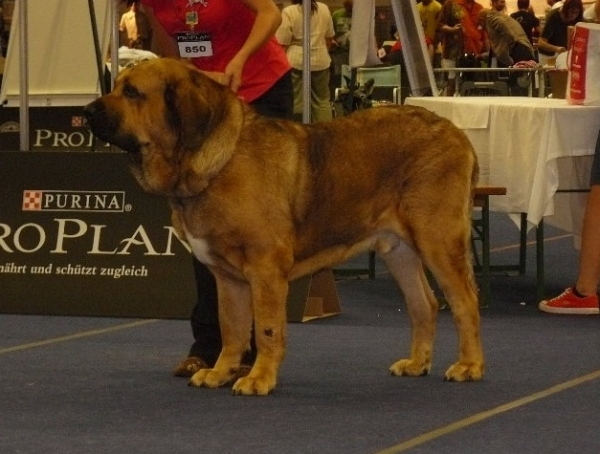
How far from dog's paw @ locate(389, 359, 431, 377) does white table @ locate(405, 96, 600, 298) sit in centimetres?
182

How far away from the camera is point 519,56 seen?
18000 mm

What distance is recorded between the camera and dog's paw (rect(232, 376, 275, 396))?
4.73 m

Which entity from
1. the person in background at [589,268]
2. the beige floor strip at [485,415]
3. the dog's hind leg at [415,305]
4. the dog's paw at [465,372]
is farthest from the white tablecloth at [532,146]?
the dog's paw at [465,372]

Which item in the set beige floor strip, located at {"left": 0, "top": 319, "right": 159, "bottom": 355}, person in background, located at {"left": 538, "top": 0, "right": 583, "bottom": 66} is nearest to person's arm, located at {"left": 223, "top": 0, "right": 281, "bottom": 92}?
beige floor strip, located at {"left": 0, "top": 319, "right": 159, "bottom": 355}

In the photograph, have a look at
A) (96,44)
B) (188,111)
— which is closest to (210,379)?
(188,111)

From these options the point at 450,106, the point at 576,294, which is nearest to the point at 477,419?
the point at 576,294

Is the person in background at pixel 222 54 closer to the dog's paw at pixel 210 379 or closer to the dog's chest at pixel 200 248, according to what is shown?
the dog's paw at pixel 210 379

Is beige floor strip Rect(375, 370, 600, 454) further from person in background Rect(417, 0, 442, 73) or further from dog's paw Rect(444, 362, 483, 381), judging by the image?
person in background Rect(417, 0, 442, 73)

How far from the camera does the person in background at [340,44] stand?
18875 millimetres

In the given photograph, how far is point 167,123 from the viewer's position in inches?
179

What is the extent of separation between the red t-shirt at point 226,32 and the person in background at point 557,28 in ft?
38.1

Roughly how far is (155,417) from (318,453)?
2.41ft

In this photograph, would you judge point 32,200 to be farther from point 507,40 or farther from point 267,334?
point 507,40

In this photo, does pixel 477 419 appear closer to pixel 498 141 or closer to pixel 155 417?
pixel 155 417
